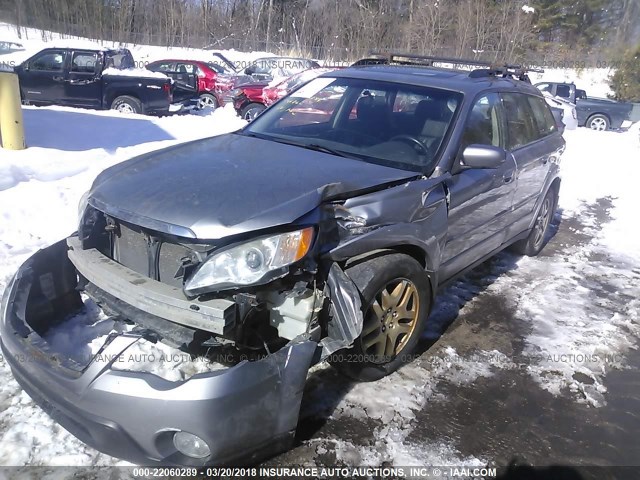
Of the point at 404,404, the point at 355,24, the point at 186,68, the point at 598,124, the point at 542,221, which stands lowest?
the point at 598,124

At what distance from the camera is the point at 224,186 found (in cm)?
283

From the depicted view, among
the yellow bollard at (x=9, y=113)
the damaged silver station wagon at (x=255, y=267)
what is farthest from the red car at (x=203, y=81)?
the damaged silver station wagon at (x=255, y=267)

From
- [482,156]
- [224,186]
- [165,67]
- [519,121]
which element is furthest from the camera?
[165,67]

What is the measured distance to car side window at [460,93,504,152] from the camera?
392 cm

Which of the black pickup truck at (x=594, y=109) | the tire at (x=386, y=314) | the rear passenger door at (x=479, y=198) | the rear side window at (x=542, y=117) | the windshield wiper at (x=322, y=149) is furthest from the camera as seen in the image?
the black pickup truck at (x=594, y=109)

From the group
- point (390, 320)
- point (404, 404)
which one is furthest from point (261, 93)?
point (404, 404)

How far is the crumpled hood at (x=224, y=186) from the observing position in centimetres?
255

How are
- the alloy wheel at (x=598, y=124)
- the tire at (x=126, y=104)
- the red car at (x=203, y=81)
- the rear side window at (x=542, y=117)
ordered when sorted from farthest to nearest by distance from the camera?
the alloy wheel at (x=598, y=124)
the red car at (x=203, y=81)
the tire at (x=126, y=104)
the rear side window at (x=542, y=117)

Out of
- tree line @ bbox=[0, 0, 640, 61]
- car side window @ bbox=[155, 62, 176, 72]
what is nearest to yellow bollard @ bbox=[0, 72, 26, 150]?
Answer: car side window @ bbox=[155, 62, 176, 72]

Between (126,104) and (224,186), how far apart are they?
11392 mm

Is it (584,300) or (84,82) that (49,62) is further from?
(584,300)

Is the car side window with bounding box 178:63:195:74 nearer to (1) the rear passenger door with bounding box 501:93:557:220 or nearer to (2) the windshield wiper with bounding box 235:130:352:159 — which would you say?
(1) the rear passenger door with bounding box 501:93:557:220

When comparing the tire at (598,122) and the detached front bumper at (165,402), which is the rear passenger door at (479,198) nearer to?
the detached front bumper at (165,402)

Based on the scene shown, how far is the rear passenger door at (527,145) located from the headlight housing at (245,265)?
2.87 metres
